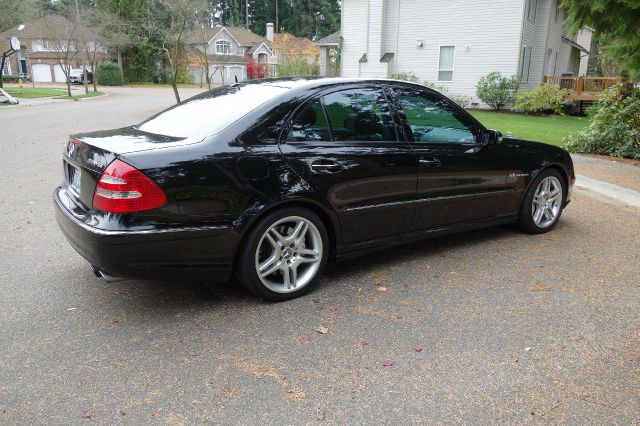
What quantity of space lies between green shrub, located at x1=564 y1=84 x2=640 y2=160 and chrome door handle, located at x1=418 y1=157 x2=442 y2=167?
8250 mm

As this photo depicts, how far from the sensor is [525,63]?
2564 cm

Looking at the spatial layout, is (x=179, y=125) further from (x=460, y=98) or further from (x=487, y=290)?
(x=460, y=98)

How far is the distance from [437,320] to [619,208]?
4765mm

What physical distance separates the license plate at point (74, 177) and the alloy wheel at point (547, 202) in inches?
170

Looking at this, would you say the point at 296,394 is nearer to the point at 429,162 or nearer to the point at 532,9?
the point at 429,162

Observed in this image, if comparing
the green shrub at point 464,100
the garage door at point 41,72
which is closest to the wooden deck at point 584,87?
the green shrub at point 464,100

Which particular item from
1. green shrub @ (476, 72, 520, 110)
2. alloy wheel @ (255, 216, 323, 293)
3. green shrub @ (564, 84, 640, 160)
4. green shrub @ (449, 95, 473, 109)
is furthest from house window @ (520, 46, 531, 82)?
alloy wheel @ (255, 216, 323, 293)

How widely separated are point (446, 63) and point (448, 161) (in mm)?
22916

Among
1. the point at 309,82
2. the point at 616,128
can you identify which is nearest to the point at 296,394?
the point at 309,82

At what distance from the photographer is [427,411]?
2732 mm

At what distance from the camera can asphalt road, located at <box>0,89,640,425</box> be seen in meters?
2.76

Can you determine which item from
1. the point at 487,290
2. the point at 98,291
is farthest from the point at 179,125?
the point at 487,290

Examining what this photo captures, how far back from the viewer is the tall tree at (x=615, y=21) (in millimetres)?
9031

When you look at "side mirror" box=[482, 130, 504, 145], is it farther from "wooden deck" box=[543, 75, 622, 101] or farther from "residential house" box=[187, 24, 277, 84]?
"residential house" box=[187, 24, 277, 84]
